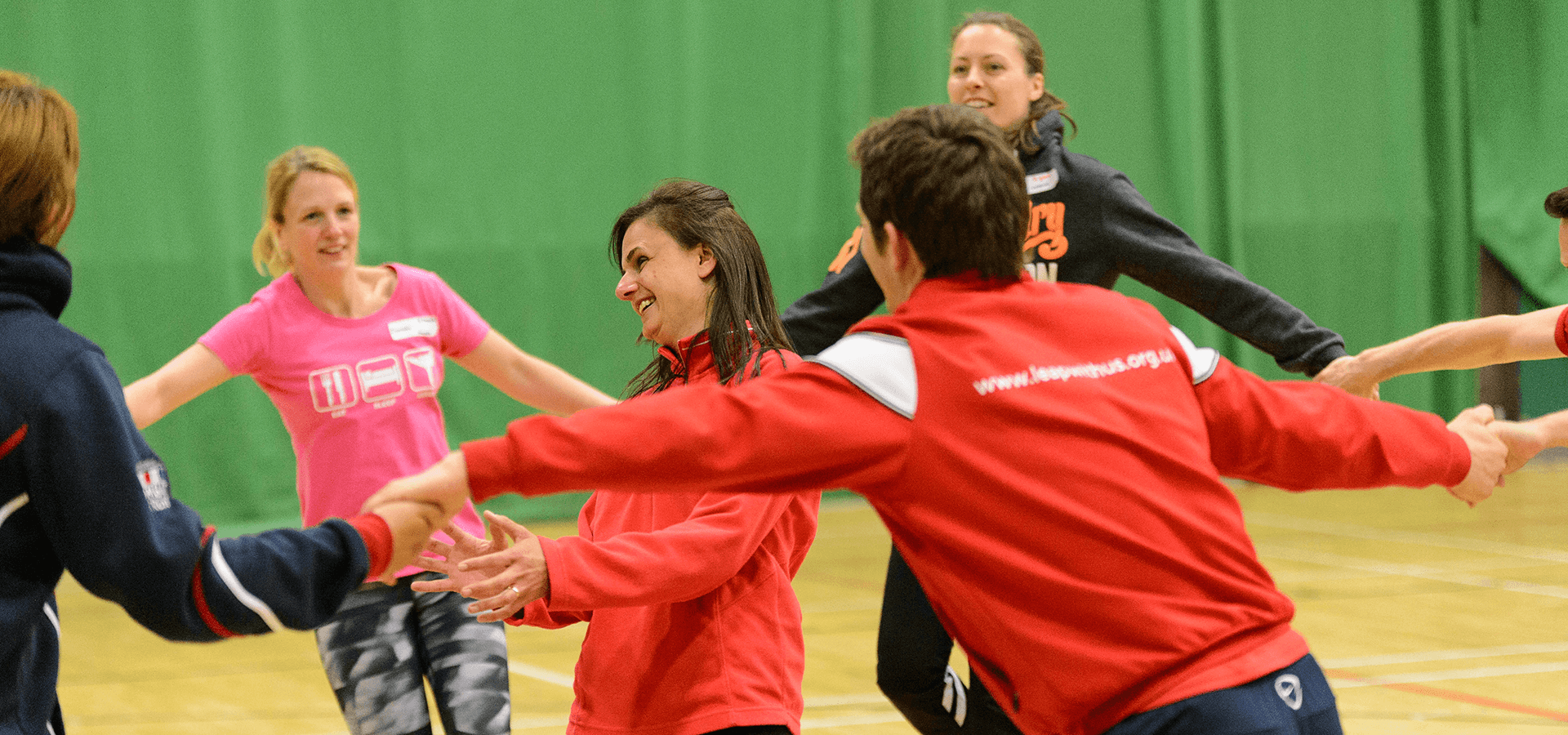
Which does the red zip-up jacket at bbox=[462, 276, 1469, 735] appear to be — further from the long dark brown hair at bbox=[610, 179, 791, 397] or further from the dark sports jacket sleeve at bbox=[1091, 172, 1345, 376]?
the dark sports jacket sleeve at bbox=[1091, 172, 1345, 376]

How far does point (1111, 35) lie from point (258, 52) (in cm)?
546

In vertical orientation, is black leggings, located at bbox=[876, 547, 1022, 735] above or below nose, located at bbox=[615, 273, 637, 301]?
below

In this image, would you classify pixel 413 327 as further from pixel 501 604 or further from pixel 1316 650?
pixel 1316 650

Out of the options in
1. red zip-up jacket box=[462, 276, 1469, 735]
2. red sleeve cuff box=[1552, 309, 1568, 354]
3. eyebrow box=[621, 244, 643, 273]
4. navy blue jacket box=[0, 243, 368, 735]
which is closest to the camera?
navy blue jacket box=[0, 243, 368, 735]

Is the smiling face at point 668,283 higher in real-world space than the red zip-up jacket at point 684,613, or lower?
higher

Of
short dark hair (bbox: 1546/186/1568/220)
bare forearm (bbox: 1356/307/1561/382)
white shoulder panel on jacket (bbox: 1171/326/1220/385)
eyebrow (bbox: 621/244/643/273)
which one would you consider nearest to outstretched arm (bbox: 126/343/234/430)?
eyebrow (bbox: 621/244/643/273)

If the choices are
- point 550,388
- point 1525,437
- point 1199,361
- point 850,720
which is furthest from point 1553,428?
point 850,720

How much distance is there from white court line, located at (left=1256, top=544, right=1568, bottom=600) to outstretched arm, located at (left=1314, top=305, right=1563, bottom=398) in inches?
131

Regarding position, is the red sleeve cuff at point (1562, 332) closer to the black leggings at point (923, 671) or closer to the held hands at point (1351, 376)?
the held hands at point (1351, 376)

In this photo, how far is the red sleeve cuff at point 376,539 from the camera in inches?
71.3

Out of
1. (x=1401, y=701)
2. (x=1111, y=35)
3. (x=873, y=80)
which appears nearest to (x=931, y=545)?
(x=1401, y=701)

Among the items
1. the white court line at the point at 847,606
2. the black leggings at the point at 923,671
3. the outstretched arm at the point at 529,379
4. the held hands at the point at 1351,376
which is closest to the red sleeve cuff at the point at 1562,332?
the held hands at the point at 1351,376

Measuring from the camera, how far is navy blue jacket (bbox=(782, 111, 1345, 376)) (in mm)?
3375

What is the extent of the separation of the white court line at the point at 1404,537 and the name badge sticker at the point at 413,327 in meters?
5.57
